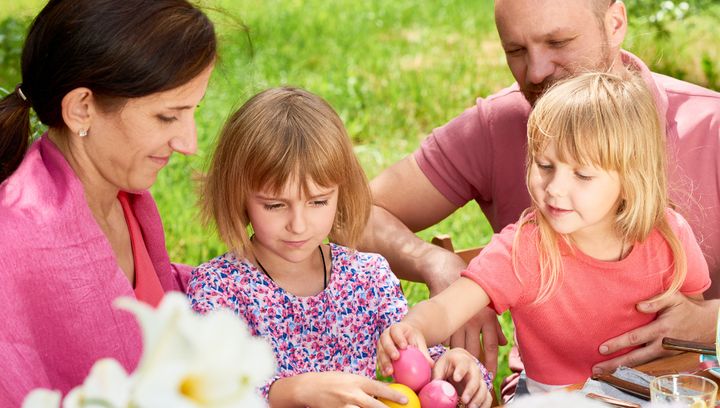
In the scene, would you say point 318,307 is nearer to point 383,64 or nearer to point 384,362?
point 384,362

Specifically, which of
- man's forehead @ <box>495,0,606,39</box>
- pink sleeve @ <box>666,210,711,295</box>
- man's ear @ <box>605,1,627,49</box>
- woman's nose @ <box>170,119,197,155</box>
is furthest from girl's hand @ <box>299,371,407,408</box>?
man's ear @ <box>605,1,627,49</box>

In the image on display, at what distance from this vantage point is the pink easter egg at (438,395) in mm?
2051

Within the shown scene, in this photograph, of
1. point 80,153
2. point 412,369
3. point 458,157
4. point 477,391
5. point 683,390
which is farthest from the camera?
point 458,157

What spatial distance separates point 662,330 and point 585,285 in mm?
206

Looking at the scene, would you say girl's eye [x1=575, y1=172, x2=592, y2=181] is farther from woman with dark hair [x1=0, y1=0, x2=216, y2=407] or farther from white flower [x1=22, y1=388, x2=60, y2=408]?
white flower [x1=22, y1=388, x2=60, y2=408]

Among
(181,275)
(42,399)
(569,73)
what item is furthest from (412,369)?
(42,399)

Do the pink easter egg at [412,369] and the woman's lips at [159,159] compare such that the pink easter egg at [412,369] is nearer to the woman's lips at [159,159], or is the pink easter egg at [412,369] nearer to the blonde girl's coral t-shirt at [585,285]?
the blonde girl's coral t-shirt at [585,285]

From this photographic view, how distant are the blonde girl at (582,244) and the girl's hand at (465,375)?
0.26 ft

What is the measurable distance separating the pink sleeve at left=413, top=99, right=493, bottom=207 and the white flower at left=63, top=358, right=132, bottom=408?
2.20 metres

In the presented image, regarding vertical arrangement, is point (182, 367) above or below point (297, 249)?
above

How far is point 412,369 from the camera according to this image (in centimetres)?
208

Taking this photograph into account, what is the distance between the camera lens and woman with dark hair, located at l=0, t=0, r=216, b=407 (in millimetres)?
2123

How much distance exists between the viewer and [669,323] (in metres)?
2.36

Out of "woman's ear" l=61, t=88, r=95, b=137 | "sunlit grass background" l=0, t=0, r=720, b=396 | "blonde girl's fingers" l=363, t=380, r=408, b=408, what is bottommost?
"sunlit grass background" l=0, t=0, r=720, b=396
